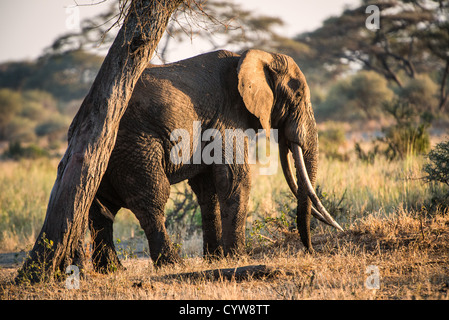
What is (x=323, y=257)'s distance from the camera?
6.20 meters

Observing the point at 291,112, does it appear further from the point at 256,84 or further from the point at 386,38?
the point at 386,38

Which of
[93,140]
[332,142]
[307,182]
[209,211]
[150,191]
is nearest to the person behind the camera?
[93,140]

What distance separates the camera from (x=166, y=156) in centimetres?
604

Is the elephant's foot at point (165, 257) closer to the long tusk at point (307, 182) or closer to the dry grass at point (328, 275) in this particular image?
the dry grass at point (328, 275)

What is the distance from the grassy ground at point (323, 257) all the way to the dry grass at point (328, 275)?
10mm

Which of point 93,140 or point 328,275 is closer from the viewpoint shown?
point 328,275

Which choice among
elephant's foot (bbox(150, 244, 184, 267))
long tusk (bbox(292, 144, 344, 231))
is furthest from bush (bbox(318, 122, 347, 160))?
elephant's foot (bbox(150, 244, 184, 267))

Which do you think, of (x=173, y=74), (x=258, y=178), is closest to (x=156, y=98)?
(x=173, y=74)

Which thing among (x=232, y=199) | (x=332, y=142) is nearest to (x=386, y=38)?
(x=332, y=142)

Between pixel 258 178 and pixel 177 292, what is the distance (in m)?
7.45

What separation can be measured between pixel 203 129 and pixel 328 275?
7.16ft

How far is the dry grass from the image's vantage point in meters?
4.80

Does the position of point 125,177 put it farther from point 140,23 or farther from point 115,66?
point 140,23

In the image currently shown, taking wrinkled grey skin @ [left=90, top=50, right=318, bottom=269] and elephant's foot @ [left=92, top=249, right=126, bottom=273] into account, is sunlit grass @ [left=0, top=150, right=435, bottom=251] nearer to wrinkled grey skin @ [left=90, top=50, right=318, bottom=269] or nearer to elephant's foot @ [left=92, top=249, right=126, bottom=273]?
wrinkled grey skin @ [left=90, top=50, right=318, bottom=269]
